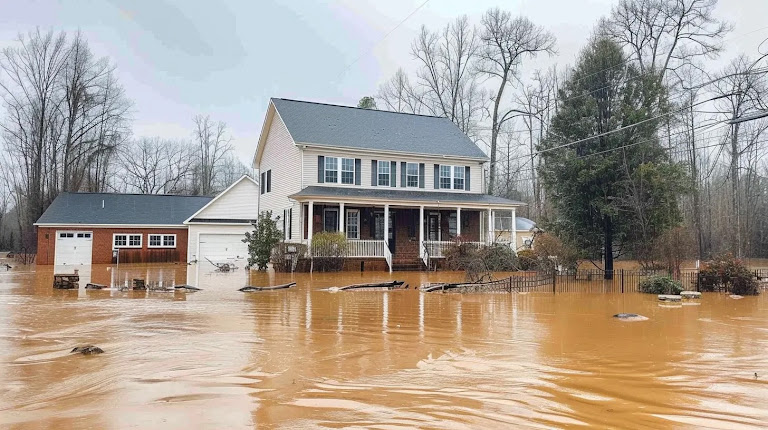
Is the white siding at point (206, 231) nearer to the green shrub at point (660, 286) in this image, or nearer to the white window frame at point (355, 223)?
the white window frame at point (355, 223)

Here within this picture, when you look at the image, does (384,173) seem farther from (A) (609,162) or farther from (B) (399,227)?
(A) (609,162)

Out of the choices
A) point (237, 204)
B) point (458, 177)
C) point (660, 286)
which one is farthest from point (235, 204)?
point (660, 286)

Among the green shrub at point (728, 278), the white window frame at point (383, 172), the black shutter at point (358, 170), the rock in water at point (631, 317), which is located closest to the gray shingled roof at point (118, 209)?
the black shutter at point (358, 170)

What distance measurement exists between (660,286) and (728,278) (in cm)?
251

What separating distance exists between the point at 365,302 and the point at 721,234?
118ft

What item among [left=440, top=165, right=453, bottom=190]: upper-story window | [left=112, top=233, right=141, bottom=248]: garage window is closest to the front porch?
[left=440, top=165, right=453, bottom=190]: upper-story window

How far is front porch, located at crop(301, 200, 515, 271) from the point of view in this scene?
87.7 ft

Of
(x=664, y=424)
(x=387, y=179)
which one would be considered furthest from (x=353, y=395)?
(x=387, y=179)

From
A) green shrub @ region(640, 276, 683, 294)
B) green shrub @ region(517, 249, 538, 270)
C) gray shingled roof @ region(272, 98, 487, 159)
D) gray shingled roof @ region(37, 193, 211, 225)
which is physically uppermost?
gray shingled roof @ region(272, 98, 487, 159)

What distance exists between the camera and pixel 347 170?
28531mm

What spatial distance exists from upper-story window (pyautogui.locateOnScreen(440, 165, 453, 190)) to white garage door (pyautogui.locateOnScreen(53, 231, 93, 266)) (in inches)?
871

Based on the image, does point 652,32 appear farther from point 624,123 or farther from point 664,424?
point 664,424

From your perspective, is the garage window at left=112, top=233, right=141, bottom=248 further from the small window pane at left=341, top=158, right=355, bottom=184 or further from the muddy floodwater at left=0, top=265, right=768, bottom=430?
the muddy floodwater at left=0, top=265, right=768, bottom=430

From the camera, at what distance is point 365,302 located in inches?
566
